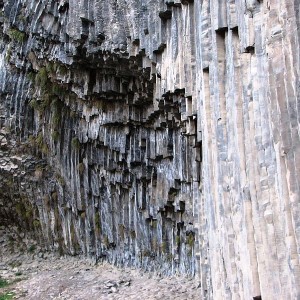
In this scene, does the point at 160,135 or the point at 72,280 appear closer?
the point at 160,135

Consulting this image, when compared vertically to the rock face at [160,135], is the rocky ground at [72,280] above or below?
below

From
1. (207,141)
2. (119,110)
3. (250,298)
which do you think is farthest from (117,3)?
(250,298)

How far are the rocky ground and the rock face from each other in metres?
0.36

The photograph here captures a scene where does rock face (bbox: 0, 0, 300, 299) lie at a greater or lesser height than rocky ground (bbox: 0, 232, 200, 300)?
greater

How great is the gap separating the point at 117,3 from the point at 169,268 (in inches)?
229

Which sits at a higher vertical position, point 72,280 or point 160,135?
point 160,135

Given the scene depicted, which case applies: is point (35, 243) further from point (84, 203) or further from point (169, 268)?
point (169, 268)

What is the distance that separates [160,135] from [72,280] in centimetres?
470

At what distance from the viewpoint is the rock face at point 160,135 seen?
344 cm

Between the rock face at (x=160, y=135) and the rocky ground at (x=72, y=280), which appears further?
the rocky ground at (x=72, y=280)

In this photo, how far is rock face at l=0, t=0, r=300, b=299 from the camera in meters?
3.44

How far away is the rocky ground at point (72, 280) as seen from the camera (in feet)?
34.1

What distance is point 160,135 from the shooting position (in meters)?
10.3

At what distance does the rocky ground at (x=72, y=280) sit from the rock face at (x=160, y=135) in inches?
14.1
